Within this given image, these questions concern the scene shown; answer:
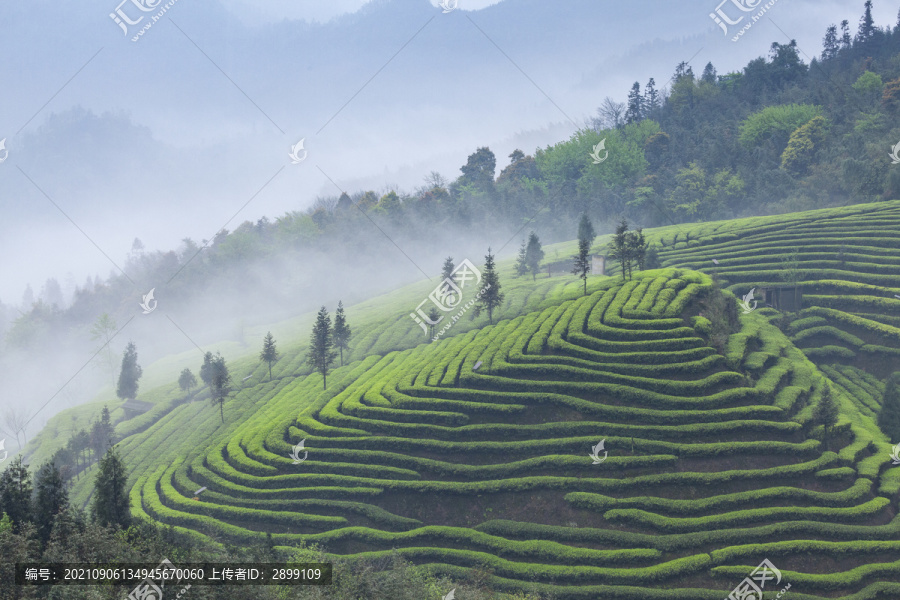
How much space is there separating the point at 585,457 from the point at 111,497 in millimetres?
24057

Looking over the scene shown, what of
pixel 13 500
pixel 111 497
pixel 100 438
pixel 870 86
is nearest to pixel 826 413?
pixel 111 497

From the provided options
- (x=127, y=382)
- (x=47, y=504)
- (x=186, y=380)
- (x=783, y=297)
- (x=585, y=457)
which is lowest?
(x=585, y=457)

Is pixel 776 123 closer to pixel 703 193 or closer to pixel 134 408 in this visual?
pixel 703 193

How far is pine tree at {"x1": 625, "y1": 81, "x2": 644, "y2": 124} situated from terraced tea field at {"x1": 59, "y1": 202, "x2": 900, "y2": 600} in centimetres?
8081

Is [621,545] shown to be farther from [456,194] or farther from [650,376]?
[456,194]

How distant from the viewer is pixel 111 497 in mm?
29484

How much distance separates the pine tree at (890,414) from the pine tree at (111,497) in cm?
4394

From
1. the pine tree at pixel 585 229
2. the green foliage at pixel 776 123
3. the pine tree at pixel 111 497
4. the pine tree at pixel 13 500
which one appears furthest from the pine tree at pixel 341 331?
the green foliage at pixel 776 123

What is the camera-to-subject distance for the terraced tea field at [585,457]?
1245 inches

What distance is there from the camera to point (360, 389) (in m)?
44.9

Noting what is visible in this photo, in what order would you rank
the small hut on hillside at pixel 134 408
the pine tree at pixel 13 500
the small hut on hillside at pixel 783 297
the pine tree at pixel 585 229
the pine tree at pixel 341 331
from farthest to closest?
the pine tree at pixel 585 229 < the small hut on hillside at pixel 783 297 < the small hut on hillside at pixel 134 408 < the pine tree at pixel 341 331 < the pine tree at pixel 13 500

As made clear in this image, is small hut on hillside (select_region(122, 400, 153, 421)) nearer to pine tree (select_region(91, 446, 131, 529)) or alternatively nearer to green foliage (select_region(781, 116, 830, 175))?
pine tree (select_region(91, 446, 131, 529))

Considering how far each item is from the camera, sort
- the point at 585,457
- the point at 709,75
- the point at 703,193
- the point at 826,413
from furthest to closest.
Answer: the point at 709,75
the point at 703,193
the point at 826,413
the point at 585,457

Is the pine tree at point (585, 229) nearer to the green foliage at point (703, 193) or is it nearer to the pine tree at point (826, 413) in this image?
the green foliage at point (703, 193)
